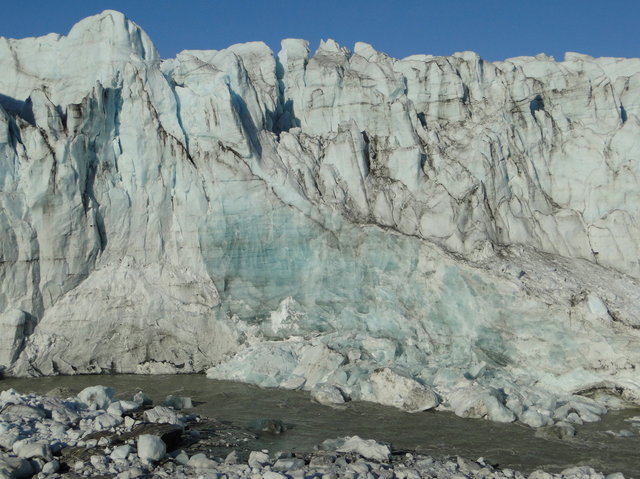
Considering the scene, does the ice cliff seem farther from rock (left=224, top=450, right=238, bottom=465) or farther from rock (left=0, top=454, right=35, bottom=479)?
rock (left=0, top=454, right=35, bottom=479)

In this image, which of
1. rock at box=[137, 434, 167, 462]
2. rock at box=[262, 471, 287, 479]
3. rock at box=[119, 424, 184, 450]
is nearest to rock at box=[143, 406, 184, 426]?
rock at box=[119, 424, 184, 450]

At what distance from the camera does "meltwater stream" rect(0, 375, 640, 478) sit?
1188cm

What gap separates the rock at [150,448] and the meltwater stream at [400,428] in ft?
5.97

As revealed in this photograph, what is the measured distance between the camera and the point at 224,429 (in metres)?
13.1

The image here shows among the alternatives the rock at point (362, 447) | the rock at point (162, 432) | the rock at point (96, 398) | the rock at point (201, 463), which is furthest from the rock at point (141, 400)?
the rock at point (362, 447)

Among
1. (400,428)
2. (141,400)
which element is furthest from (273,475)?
(141,400)

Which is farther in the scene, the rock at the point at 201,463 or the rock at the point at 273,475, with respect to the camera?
the rock at the point at 201,463

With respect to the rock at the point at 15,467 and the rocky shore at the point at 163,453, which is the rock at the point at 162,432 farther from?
the rock at the point at 15,467

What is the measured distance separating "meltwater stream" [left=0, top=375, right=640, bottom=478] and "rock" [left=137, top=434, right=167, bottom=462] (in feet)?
5.97

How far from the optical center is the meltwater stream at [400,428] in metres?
11.9

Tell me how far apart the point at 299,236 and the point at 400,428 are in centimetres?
714

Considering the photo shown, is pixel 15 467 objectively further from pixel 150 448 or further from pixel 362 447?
pixel 362 447

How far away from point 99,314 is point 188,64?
810 centimetres

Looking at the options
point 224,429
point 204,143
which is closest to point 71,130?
point 204,143
